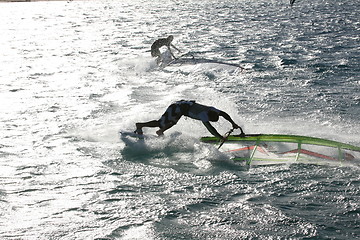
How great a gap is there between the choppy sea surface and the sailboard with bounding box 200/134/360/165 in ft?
1.20

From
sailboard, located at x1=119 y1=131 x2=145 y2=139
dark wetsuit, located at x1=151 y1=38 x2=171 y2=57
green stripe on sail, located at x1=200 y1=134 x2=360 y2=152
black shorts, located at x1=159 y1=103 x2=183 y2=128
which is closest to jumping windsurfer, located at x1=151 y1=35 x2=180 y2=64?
dark wetsuit, located at x1=151 y1=38 x2=171 y2=57

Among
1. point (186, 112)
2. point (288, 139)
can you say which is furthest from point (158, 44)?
point (288, 139)

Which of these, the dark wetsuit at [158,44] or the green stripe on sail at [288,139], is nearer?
the green stripe on sail at [288,139]

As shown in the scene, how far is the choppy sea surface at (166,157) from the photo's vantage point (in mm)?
8359

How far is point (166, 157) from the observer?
11531 millimetres

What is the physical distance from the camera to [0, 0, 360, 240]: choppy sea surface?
8.36 meters

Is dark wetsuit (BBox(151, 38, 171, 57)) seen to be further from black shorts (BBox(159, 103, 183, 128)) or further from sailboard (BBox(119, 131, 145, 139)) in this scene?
black shorts (BBox(159, 103, 183, 128))

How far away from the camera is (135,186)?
9914 millimetres

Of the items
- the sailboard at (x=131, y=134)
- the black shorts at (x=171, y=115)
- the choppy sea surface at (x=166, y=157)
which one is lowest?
the choppy sea surface at (x=166, y=157)

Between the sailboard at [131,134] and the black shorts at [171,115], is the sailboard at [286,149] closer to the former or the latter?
the black shorts at [171,115]

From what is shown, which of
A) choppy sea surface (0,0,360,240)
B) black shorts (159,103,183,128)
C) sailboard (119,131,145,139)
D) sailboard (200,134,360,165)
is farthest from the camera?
sailboard (119,131,145,139)

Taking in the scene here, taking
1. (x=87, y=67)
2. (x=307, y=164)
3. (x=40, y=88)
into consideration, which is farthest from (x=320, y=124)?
(x=87, y=67)

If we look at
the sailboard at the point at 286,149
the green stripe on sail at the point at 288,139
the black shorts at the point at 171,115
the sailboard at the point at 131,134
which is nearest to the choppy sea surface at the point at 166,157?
the sailboard at the point at 131,134

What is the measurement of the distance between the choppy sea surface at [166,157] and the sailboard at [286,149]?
36 cm
